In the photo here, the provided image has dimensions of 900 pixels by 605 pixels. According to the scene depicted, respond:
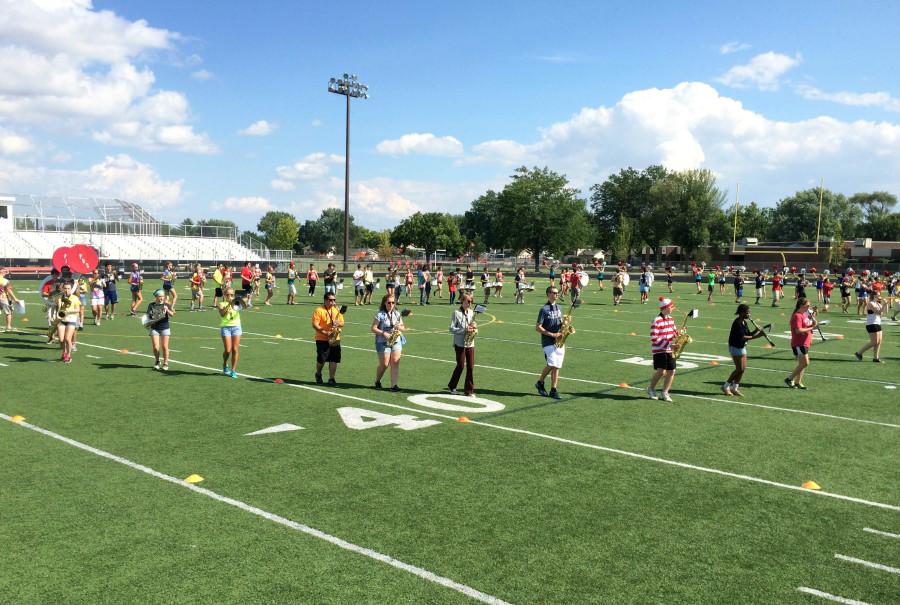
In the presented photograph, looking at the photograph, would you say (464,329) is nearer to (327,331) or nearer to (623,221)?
(327,331)

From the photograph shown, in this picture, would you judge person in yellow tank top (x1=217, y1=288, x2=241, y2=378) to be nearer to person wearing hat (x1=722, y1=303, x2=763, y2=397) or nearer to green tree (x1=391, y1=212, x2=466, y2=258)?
person wearing hat (x1=722, y1=303, x2=763, y2=397)

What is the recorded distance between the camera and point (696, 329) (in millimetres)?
25969

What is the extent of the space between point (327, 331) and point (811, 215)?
131137mm

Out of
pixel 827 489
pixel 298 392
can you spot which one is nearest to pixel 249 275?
pixel 298 392

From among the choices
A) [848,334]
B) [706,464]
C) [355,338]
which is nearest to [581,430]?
[706,464]

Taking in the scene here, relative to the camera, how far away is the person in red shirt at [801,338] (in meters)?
14.3

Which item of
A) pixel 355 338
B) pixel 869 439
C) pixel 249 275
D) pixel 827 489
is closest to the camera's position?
pixel 827 489

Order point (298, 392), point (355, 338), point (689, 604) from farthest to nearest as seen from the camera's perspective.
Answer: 1. point (355, 338)
2. point (298, 392)
3. point (689, 604)

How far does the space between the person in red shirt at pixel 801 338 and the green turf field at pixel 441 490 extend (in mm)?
570

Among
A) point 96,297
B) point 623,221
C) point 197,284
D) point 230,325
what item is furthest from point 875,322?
point 623,221

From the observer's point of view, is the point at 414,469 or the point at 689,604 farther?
the point at 414,469

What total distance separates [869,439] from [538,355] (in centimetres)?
919

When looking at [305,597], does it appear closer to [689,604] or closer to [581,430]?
[689,604]

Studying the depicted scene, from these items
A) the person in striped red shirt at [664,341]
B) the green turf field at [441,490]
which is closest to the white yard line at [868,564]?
the green turf field at [441,490]
